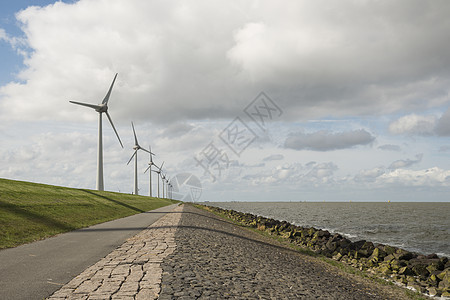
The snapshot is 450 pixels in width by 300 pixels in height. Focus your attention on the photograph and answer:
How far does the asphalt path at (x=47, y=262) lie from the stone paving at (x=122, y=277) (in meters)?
0.38

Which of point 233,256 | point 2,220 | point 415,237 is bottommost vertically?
point 415,237

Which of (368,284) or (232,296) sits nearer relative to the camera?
(232,296)

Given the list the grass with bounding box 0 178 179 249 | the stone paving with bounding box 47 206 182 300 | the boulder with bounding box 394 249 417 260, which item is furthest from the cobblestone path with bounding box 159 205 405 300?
the grass with bounding box 0 178 179 249

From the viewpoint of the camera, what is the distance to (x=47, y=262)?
10.9 meters

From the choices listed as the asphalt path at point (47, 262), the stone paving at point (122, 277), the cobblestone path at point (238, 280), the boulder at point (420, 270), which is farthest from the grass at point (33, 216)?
the boulder at point (420, 270)

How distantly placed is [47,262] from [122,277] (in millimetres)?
3473

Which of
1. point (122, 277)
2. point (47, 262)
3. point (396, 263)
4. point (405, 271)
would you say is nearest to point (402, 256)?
point (396, 263)

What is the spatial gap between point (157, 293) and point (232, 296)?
6.25 ft

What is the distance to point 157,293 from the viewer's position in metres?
7.90

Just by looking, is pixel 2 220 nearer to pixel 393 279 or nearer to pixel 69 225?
pixel 69 225

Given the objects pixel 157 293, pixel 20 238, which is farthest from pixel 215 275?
pixel 20 238

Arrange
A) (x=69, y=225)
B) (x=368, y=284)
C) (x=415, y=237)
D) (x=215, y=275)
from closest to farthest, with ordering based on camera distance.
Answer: (x=215, y=275) → (x=368, y=284) → (x=69, y=225) → (x=415, y=237)

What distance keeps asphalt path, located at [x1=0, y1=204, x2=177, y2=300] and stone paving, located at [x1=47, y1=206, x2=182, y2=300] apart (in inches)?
15.1

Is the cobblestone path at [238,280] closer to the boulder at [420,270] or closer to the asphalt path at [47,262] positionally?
the asphalt path at [47,262]
